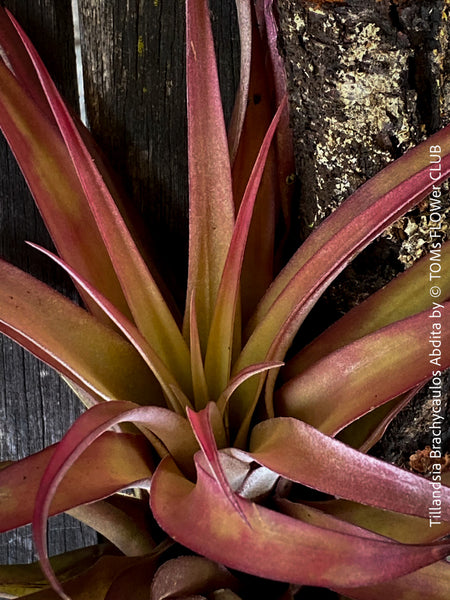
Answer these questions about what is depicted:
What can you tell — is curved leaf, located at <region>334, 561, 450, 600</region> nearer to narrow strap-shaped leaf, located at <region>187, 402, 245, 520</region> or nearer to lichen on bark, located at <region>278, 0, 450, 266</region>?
narrow strap-shaped leaf, located at <region>187, 402, 245, 520</region>

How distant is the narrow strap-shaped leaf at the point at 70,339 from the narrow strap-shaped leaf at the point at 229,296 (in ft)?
0.23

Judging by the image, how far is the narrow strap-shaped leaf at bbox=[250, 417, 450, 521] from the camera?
1.73 ft

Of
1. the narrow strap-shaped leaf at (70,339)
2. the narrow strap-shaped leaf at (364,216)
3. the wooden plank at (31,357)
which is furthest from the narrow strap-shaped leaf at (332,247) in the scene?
the wooden plank at (31,357)

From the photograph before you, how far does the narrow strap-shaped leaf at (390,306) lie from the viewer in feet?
2.18

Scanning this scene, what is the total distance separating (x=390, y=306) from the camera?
675mm

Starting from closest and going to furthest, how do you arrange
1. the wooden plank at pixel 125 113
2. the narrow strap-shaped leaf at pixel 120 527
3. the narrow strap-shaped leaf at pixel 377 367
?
the narrow strap-shaped leaf at pixel 377 367 < the narrow strap-shaped leaf at pixel 120 527 < the wooden plank at pixel 125 113

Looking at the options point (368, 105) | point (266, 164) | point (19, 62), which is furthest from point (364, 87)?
point (19, 62)

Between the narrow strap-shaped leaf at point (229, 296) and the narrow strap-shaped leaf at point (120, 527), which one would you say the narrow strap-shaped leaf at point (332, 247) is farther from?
the narrow strap-shaped leaf at point (120, 527)

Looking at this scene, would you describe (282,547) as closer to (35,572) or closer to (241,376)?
(241,376)

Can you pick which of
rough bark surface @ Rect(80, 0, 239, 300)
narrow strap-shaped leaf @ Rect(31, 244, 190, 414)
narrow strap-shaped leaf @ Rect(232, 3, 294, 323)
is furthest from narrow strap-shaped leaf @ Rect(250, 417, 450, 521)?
rough bark surface @ Rect(80, 0, 239, 300)

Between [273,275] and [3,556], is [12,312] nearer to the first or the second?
[273,275]

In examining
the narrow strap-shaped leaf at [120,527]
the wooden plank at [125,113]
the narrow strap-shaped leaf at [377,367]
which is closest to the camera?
the narrow strap-shaped leaf at [377,367]

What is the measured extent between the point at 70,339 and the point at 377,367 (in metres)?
0.28

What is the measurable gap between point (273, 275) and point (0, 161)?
0.37 metres
